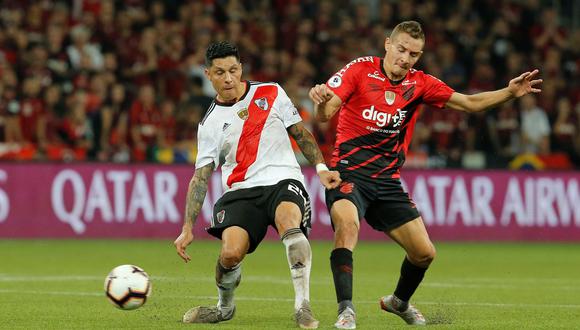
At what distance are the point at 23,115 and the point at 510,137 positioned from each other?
334 inches

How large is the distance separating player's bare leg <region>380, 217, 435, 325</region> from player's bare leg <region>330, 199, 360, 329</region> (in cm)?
54

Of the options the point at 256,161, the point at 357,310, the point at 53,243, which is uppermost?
the point at 256,161

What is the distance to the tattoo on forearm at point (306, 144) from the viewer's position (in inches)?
333

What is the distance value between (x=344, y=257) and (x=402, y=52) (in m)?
1.59

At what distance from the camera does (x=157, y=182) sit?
1819 cm

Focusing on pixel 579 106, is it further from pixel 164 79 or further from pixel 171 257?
pixel 171 257

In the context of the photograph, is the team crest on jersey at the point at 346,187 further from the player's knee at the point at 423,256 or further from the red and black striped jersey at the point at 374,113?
the player's knee at the point at 423,256

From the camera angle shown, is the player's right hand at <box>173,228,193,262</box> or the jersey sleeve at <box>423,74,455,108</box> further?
the jersey sleeve at <box>423,74,455,108</box>

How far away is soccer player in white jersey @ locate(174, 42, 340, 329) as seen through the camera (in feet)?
27.5

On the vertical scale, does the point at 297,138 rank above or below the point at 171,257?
above

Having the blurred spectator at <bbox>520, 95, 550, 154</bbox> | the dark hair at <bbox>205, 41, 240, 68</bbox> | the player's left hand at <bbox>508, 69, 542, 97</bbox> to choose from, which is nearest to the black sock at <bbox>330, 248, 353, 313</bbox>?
the dark hair at <bbox>205, 41, 240, 68</bbox>

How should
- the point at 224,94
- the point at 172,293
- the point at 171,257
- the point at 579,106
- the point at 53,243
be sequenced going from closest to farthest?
1. the point at 224,94
2. the point at 172,293
3. the point at 171,257
4. the point at 53,243
5. the point at 579,106

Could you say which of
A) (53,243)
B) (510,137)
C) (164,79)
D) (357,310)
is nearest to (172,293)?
(357,310)

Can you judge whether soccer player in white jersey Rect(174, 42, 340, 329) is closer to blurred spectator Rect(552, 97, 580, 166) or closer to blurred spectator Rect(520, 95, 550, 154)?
blurred spectator Rect(520, 95, 550, 154)
